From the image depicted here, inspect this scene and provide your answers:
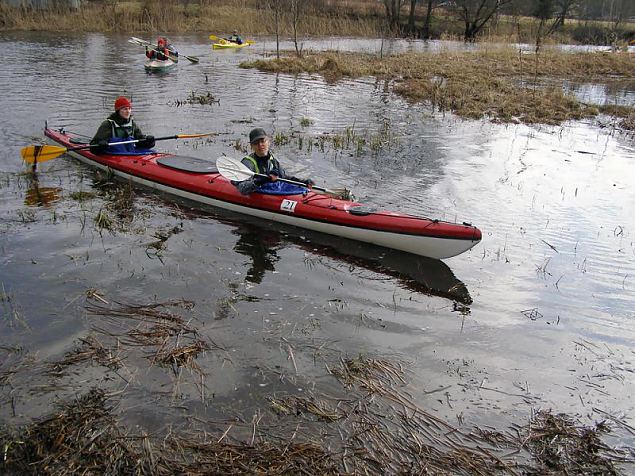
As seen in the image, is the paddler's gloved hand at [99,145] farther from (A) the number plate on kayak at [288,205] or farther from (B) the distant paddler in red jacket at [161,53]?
(B) the distant paddler in red jacket at [161,53]

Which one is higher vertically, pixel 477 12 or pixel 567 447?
pixel 477 12

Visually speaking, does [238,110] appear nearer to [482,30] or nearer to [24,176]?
[24,176]

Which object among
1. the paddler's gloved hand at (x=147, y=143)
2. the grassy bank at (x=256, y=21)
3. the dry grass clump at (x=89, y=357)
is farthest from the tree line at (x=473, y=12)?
the dry grass clump at (x=89, y=357)

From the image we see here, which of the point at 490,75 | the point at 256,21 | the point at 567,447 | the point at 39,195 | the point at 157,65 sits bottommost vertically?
the point at 567,447

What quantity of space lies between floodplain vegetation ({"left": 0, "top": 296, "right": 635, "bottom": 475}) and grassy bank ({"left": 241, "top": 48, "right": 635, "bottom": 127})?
11390 millimetres

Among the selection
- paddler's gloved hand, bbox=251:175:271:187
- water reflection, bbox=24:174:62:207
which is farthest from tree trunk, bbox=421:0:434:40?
water reflection, bbox=24:174:62:207

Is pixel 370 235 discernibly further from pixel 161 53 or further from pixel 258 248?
pixel 161 53

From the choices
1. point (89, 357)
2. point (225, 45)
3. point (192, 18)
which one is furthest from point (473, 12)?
point (89, 357)

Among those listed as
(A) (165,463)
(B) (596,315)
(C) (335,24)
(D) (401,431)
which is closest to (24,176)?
(A) (165,463)

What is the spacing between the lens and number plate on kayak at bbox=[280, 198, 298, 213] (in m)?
7.14

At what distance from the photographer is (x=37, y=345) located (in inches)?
178

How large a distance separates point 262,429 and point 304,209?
371cm

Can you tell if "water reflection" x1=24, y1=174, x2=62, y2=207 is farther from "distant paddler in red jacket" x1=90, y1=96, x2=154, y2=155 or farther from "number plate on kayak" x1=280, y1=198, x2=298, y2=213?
"number plate on kayak" x1=280, y1=198, x2=298, y2=213

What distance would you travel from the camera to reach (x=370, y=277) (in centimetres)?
616
